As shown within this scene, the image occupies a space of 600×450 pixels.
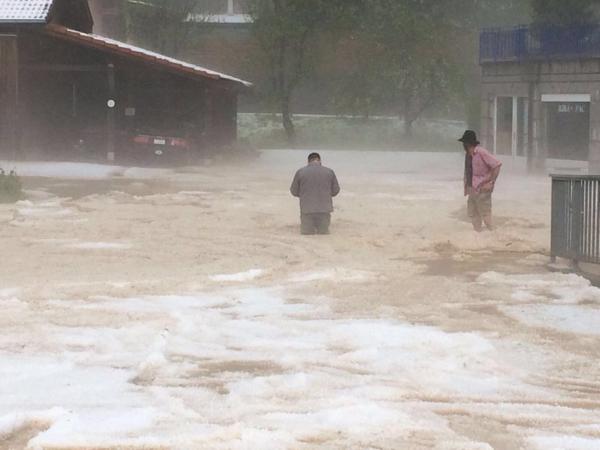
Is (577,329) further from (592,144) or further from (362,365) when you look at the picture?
(592,144)

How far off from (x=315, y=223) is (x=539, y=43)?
58.7ft

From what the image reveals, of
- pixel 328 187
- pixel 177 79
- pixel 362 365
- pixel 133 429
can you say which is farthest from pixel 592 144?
pixel 133 429

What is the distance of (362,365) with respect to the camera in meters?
10.0

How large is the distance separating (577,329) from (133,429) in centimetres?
514

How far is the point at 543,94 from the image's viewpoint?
3600 centimetres

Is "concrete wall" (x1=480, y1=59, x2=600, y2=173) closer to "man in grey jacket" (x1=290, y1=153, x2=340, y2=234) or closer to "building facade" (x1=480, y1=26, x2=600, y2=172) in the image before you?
"building facade" (x1=480, y1=26, x2=600, y2=172)

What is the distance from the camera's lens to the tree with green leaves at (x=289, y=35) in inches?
2029

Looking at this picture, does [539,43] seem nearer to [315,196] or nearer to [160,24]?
[315,196]

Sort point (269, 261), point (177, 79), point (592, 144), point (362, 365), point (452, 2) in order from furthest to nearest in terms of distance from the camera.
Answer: point (452, 2) → point (177, 79) → point (592, 144) → point (269, 261) → point (362, 365)

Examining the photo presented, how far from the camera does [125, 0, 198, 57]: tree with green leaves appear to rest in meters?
54.9

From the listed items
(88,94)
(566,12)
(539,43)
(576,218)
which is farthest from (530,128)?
(576,218)

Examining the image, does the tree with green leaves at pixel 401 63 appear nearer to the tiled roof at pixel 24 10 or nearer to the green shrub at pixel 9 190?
the tiled roof at pixel 24 10

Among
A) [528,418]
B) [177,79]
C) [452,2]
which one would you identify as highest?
[452,2]

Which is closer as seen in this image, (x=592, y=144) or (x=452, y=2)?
(x=592, y=144)
